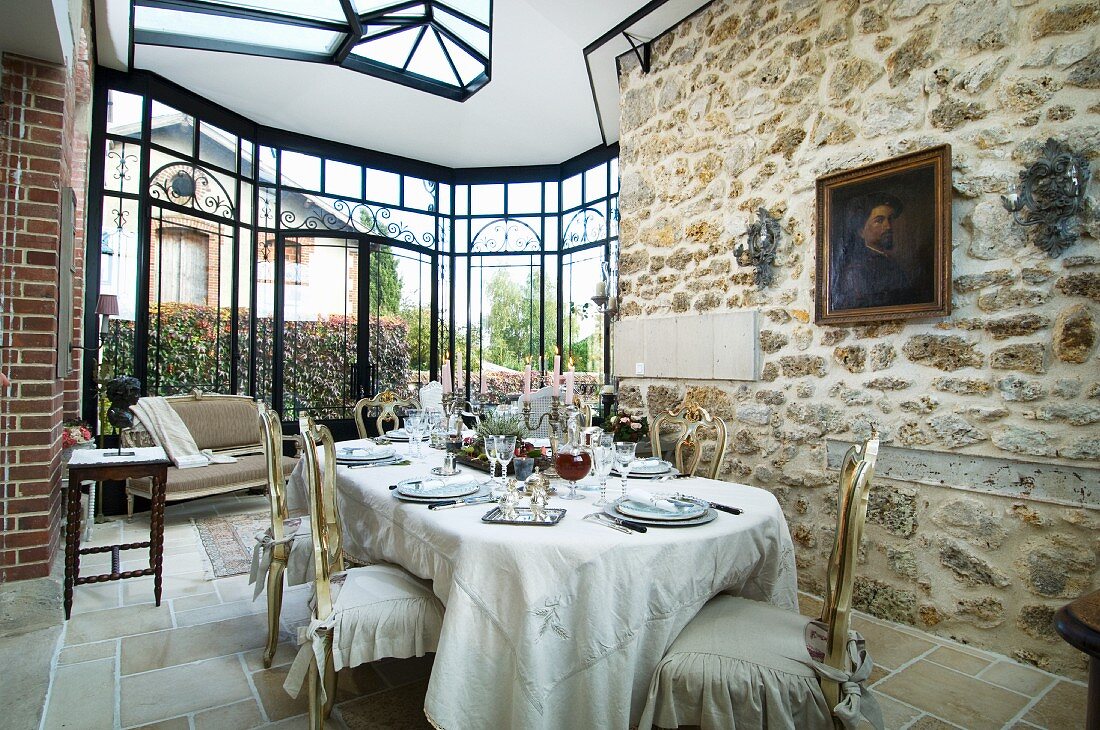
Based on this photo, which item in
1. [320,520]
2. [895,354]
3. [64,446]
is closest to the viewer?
Answer: [320,520]

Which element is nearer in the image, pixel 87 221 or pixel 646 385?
pixel 646 385

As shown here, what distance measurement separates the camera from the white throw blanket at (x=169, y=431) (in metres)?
4.26

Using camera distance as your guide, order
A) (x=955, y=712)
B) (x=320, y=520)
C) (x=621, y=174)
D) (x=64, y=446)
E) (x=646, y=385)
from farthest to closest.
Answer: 1. (x=621, y=174)
2. (x=646, y=385)
3. (x=64, y=446)
4. (x=955, y=712)
5. (x=320, y=520)

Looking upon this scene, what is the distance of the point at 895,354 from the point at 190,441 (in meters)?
4.75

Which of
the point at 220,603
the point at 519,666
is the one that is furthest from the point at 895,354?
the point at 220,603

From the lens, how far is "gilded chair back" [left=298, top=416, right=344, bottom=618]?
166cm

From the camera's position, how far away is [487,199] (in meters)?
6.80

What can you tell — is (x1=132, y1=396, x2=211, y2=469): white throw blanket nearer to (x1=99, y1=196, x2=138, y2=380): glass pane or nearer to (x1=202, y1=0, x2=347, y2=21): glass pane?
(x1=99, y1=196, x2=138, y2=380): glass pane

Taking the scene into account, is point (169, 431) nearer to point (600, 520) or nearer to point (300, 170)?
Answer: point (300, 170)

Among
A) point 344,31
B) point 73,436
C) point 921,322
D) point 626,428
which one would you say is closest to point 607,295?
point 626,428

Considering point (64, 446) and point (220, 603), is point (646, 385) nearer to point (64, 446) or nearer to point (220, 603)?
point (220, 603)

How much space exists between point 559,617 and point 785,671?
21.6 inches

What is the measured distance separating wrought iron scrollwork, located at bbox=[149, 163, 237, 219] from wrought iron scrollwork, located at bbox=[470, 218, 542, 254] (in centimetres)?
253

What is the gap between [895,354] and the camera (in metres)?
Answer: 2.71
